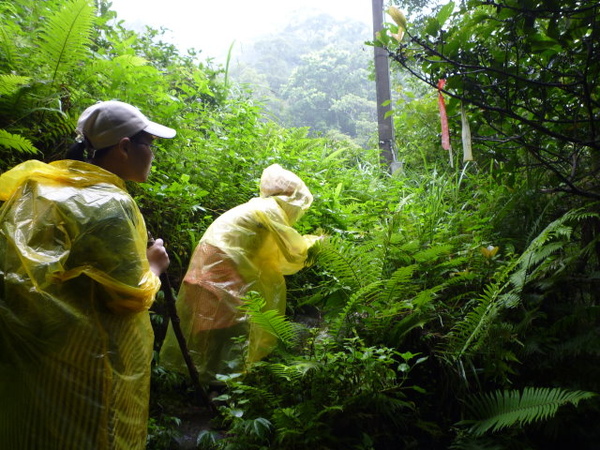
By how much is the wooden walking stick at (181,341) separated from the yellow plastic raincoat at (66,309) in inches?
21.9

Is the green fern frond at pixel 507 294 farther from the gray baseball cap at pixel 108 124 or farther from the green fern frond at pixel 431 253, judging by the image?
the gray baseball cap at pixel 108 124

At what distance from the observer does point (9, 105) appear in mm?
2773

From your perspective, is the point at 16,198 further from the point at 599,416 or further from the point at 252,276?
the point at 599,416

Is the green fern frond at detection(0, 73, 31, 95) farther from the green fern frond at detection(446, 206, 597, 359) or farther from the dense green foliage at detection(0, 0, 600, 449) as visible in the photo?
the green fern frond at detection(446, 206, 597, 359)

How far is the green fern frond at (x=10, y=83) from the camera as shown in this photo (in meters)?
2.63

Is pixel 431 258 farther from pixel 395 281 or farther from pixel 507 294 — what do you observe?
pixel 507 294

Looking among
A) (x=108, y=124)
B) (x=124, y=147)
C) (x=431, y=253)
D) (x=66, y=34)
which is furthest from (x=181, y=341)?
(x=66, y=34)

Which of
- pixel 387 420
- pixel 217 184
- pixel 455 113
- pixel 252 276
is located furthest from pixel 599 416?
pixel 217 184

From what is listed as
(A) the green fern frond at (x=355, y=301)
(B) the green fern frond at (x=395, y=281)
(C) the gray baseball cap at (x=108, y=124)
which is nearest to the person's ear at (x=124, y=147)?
(C) the gray baseball cap at (x=108, y=124)

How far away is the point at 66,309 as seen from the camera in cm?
155

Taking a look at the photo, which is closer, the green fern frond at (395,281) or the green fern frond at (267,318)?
the green fern frond at (267,318)

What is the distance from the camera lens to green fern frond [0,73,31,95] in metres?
2.63

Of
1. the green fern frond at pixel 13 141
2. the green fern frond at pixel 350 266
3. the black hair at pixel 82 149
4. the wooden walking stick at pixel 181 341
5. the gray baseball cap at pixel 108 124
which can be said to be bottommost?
the wooden walking stick at pixel 181 341

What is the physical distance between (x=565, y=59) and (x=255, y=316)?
79.7 inches
